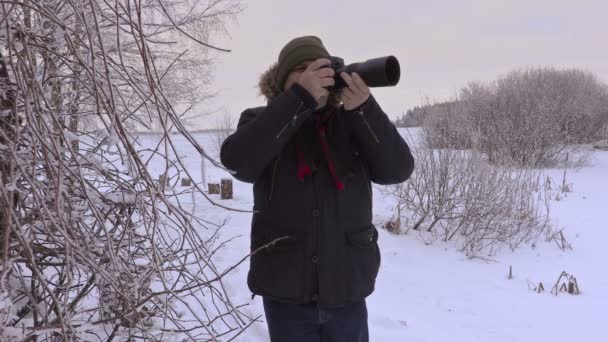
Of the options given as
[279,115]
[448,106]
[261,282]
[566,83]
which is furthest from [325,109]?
[566,83]

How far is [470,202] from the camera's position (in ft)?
17.1

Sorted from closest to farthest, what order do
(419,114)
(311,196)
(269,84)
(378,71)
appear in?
(378,71) < (311,196) < (269,84) < (419,114)

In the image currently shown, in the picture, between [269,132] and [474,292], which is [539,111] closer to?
[474,292]

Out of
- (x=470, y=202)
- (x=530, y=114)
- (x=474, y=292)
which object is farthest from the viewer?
(x=530, y=114)

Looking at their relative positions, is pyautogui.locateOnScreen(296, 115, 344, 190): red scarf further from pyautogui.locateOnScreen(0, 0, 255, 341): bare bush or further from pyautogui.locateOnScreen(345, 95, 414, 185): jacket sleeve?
pyautogui.locateOnScreen(0, 0, 255, 341): bare bush

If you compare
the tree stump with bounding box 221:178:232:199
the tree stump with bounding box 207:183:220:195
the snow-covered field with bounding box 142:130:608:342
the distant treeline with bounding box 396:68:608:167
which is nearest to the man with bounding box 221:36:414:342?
the snow-covered field with bounding box 142:130:608:342

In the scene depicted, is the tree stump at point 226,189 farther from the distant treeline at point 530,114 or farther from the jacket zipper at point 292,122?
the jacket zipper at point 292,122

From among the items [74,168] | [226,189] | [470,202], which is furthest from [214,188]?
[74,168]

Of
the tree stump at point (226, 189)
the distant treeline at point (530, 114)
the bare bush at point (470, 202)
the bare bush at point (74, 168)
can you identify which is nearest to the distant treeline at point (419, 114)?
the distant treeline at point (530, 114)

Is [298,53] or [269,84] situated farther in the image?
[269,84]

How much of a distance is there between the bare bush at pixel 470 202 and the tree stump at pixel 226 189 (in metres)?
3.38

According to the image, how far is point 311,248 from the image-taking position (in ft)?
4.42

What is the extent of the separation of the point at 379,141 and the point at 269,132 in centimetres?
34

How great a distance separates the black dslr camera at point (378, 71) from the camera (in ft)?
4.15
